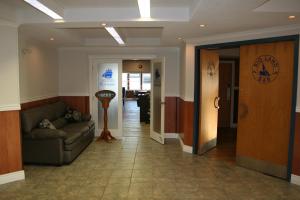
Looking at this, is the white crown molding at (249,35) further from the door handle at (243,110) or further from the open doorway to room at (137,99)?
the open doorway to room at (137,99)

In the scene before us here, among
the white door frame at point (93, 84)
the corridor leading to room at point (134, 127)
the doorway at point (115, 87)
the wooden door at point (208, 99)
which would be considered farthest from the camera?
the corridor leading to room at point (134, 127)

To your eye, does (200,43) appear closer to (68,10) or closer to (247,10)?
(247,10)

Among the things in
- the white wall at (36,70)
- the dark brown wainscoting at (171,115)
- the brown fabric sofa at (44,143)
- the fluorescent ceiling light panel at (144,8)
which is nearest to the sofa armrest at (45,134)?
the brown fabric sofa at (44,143)

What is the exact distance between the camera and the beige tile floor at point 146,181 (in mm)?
3480

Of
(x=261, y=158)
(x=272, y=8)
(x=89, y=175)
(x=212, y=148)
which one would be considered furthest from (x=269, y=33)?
(x=89, y=175)

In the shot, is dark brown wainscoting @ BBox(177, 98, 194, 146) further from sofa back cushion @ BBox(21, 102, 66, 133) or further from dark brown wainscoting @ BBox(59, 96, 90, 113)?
sofa back cushion @ BBox(21, 102, 66, 133)

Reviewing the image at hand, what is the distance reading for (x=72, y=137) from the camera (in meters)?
4.74

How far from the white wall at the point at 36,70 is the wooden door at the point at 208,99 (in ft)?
11.5

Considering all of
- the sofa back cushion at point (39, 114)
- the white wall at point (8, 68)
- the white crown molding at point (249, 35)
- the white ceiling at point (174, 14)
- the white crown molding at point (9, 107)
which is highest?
the white ceiling at point (174, 14)

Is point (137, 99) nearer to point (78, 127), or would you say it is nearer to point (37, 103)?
point (78, 127)

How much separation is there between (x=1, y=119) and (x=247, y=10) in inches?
148

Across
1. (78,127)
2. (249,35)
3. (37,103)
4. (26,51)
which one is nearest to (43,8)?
(26,51)

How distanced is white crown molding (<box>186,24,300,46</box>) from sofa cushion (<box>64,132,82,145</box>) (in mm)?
2922

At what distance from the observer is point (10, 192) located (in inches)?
139
